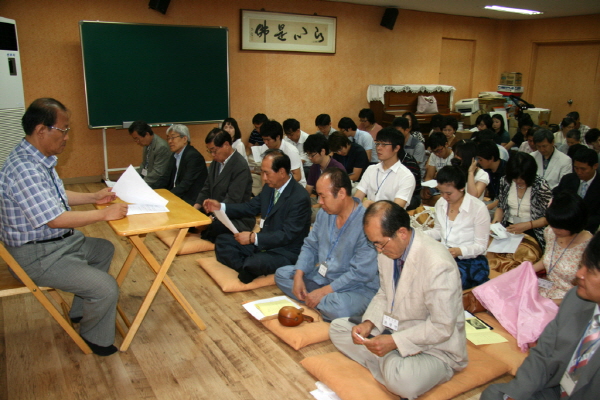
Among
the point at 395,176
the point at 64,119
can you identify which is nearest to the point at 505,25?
the point at 395,176

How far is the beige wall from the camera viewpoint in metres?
6.28

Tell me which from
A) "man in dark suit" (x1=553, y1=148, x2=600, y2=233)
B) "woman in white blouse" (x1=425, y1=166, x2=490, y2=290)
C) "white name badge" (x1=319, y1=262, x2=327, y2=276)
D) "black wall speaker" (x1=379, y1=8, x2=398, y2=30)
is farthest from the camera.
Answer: "black wall speaker" (x1=379, y1=8, x2=398, y2=30)

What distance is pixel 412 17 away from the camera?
9.34 m

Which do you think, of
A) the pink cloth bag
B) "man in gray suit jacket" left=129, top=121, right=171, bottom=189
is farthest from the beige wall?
the pink cloth bag

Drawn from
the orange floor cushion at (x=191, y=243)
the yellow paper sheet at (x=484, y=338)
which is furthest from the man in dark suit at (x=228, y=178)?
the yellow paper sheet at (x=484, y=338)

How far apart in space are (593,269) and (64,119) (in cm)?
250

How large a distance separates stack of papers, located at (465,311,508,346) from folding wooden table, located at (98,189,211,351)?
5.40ft

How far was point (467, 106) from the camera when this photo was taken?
31.4 feet

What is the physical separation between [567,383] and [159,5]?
678 centimetres

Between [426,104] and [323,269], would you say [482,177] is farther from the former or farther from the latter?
[426,104]

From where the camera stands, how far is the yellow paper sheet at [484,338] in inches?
108

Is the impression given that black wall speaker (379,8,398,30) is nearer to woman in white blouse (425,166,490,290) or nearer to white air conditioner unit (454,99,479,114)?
white air conditioner unit (454,99,479,114)

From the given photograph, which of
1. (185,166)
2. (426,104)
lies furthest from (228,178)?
(426,104)

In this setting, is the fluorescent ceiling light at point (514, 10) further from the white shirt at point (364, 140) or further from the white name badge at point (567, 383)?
the white name badge at point (567, 383)
